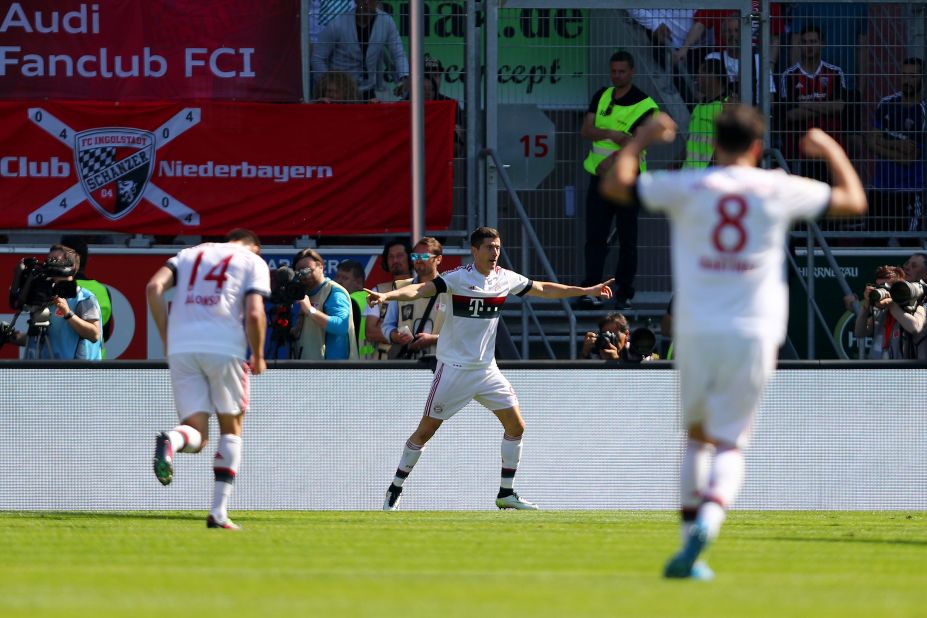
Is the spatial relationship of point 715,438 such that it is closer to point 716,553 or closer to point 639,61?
point 716,553

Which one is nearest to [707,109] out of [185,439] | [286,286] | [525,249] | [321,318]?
[525,249]

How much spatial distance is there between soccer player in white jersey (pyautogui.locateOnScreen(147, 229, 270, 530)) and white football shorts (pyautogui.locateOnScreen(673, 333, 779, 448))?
370cm

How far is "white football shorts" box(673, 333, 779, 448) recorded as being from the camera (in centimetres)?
646

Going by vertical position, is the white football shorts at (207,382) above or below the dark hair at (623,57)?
below

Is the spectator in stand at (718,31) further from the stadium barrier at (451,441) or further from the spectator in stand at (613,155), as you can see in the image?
the stadium barrier at (451,441)

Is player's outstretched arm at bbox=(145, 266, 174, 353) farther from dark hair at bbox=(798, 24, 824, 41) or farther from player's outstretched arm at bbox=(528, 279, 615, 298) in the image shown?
dark hair at bbox=(798, 24, 824, 41)

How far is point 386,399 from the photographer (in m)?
13.0

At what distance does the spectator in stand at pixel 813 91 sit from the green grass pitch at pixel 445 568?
562cm

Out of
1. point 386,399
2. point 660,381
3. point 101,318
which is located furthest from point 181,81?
point 660,381

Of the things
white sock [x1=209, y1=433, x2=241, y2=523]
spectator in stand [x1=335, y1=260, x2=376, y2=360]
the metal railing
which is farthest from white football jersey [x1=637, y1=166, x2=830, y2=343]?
the metal railing

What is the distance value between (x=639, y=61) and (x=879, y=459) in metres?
4.90

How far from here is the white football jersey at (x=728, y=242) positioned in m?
6.47

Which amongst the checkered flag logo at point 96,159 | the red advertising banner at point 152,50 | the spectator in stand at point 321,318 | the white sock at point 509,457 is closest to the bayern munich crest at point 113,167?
the checkered flag logo at point 96,159

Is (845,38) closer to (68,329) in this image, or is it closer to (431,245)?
(431,245)
